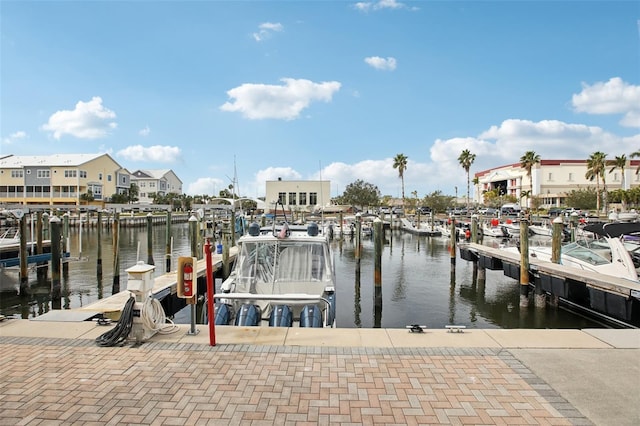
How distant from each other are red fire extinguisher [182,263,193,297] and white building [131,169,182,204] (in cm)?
10294

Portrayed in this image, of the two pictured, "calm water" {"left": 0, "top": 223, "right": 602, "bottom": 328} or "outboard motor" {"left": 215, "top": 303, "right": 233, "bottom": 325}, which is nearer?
"outboard motor" {"left": 215, "top": 303, "right": 233, "bottom": 325}

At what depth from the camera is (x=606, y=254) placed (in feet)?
45.0

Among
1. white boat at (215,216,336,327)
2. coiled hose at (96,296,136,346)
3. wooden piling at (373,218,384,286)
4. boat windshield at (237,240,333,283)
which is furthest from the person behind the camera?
wooden piling at (373,218,384,286)

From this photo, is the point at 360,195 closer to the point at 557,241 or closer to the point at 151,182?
the point at 151,182

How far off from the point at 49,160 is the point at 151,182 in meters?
32.3

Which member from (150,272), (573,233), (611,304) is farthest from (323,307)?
(573,233)

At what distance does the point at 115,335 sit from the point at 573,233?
30125 mm

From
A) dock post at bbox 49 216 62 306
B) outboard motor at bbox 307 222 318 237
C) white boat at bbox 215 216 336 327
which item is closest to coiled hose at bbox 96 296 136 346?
white boat at bbox 215 216 336 327

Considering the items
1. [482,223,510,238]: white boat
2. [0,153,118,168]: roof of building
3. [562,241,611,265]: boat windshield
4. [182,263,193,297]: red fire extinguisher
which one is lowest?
[482,223,510,238]: white boat

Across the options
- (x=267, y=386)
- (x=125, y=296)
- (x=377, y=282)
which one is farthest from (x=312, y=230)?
(x=267, y=386)

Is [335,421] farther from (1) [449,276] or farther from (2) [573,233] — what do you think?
(2) [573,233]

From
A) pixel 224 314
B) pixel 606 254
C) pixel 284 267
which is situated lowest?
pixel 224 314

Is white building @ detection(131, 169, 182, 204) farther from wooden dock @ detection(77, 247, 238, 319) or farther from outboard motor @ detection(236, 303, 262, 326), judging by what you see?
outboard motor @ detection(236, 303, 262, 326)

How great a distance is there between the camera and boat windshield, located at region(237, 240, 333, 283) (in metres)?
10.2
